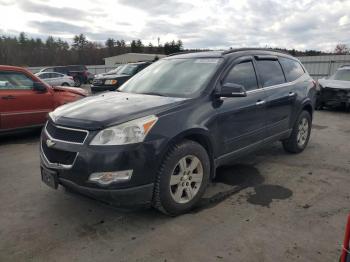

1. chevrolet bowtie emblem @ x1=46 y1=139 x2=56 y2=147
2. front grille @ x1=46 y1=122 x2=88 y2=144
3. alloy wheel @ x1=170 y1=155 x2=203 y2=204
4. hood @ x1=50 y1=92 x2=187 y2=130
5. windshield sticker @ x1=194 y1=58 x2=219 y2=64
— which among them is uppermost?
windshield sticker @ x1=194 y1=58 x2=219 y2=64

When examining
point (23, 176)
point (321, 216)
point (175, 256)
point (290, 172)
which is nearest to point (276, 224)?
point (321, 216)

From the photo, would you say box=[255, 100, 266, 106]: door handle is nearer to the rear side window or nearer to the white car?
the rear side window

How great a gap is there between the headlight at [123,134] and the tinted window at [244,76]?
146 cm

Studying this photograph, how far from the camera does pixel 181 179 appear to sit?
3395 millimetres

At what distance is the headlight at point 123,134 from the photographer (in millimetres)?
2973

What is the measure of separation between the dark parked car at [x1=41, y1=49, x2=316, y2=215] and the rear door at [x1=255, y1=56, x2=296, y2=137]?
2cm

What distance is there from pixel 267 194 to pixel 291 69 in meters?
2.60

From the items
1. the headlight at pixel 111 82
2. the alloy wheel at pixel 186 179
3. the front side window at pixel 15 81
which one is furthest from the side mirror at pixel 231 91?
the headlight at pixel 111 82

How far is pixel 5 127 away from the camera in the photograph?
21.5 feet

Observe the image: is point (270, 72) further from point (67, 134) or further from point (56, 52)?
point (56, 52)

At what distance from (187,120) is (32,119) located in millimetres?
4774

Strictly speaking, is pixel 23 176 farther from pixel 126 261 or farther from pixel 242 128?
pixel 242 128

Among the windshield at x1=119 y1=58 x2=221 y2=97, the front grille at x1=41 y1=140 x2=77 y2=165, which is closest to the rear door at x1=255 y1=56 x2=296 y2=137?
the windshield at x1=119 y1=58 x2=221 y2=97

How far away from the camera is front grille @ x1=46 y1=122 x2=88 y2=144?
10.0ft
